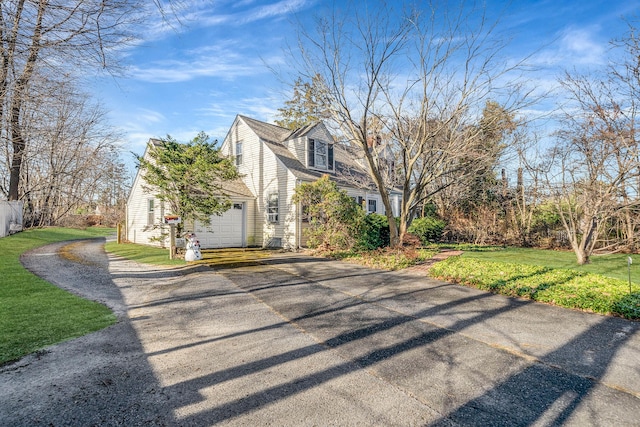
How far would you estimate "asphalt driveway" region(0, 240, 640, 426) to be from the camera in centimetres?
265

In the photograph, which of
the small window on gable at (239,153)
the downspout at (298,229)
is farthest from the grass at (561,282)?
the small window on gable at (239,153)

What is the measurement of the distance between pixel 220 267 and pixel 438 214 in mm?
14322

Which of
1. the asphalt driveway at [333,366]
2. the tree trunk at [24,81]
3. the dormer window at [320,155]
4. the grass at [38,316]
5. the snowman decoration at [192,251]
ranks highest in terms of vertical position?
the dormer window at [320,155]

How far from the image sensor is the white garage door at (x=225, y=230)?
1453 centimetres

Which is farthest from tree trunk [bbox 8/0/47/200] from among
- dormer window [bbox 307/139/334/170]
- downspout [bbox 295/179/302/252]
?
dormer window [bbox 307/139/334/170]

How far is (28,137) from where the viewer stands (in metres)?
7.26

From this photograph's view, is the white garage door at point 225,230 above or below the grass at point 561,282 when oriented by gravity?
above

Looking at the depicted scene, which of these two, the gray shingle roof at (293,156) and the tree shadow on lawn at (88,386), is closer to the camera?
the tree shadow on lawn at (88,386)

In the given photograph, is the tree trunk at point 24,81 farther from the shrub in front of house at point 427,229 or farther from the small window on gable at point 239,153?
the shrub in front of house at point 427,229

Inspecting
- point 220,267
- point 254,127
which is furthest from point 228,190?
point 220,267

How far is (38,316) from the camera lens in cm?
493

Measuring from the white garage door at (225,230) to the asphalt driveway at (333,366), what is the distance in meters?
8.03

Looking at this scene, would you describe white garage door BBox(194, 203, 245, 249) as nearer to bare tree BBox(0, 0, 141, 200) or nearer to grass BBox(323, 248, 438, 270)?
grass BBox(323, 248, 438, 270)

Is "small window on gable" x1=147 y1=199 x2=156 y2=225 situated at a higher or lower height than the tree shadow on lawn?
higher
